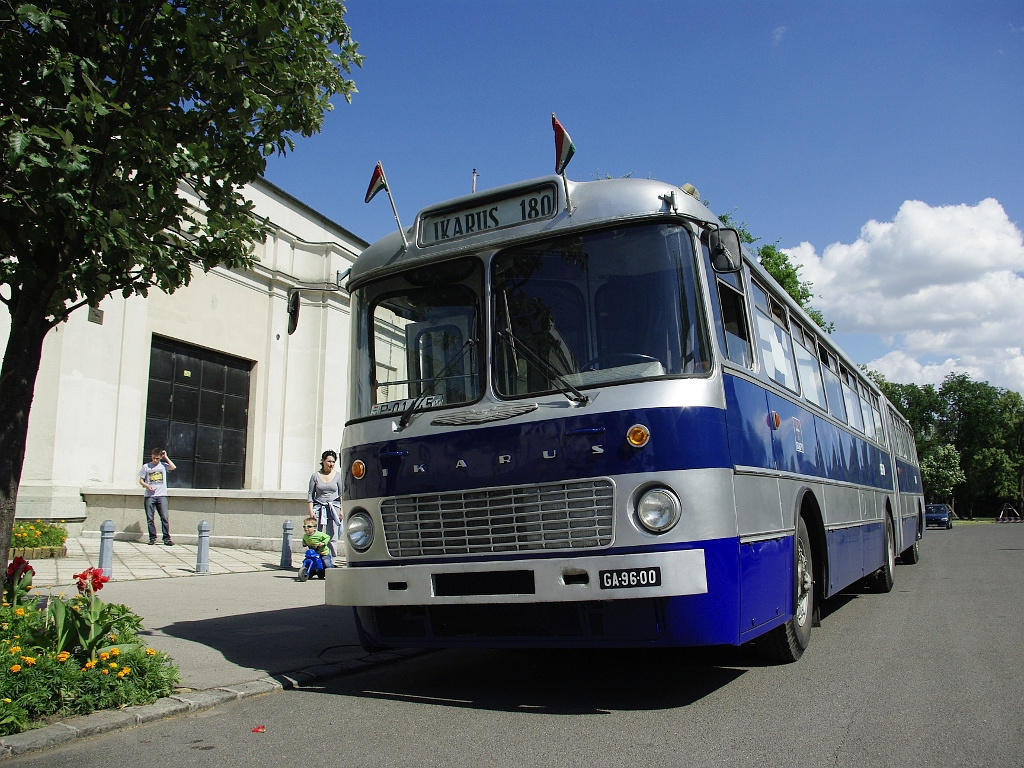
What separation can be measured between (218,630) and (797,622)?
5001 mm

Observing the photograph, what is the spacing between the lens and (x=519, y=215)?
18.9 ft

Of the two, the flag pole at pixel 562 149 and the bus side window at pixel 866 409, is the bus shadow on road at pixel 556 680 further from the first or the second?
the bus side window at pixel 866 409

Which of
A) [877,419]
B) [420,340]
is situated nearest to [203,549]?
[420,340]

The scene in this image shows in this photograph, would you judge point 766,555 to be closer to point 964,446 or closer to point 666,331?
point 666,331

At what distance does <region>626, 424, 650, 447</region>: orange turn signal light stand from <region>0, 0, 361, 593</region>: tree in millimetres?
3108

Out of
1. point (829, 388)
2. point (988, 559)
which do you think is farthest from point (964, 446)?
point (829, 388)

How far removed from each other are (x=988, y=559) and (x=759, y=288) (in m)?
16.5

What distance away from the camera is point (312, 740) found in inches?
183

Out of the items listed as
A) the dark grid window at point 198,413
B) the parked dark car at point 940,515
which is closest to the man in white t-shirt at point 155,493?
the dark grid window at point 198,413

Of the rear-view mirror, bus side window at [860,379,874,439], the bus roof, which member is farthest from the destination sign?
bus side window at [860,379,874,439]

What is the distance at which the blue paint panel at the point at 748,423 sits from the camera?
527cm

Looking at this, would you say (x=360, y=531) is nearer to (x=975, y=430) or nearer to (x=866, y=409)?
(x=866, y=409)

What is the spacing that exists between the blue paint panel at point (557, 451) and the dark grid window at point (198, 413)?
16.7 meters

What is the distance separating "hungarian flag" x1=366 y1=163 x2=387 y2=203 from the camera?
21.0 ft
